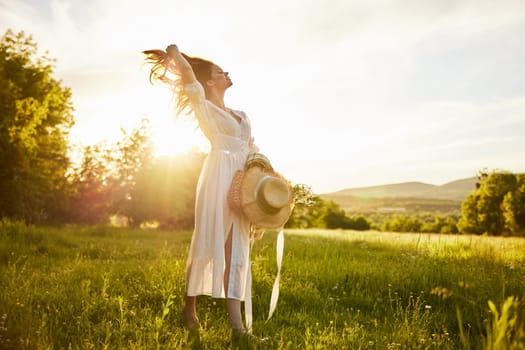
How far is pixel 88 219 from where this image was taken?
3409 cm

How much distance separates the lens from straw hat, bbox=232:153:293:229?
13.5 ft

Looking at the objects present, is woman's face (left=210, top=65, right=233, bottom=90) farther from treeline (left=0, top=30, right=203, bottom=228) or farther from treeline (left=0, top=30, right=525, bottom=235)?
treeline (left=0, top=30, right=203, bottom=228)

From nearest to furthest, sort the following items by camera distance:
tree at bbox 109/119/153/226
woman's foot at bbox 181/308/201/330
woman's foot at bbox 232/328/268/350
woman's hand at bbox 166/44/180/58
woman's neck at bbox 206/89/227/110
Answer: woman's foot at bbox 232/328/268/350 → woman's hand at bbox 166/44/180/58 → woman's foot at bbox 181/308/201/330 → woman's neck at bbox 206/89/227/110 → tree at bbox 109/119/153/226

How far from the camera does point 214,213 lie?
4270 mm

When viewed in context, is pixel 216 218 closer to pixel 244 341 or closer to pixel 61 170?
pixel 244 341

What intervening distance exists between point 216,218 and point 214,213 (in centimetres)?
6

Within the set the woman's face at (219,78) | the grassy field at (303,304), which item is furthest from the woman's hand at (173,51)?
the grassy field at (303,304)

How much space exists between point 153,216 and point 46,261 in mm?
23280

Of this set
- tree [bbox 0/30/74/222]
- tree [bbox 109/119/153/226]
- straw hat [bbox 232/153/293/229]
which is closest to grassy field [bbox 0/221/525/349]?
straw hat [bbox 232/153/293/229]

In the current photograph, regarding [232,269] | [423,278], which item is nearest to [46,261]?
[232,269]

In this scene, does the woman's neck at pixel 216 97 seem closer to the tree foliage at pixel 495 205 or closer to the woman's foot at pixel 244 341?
the woman's foot at pixel 244 341

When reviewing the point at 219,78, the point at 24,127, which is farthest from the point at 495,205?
the point at 219,78

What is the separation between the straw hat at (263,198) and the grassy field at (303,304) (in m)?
1.11

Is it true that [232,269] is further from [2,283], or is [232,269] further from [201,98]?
[2,283]
